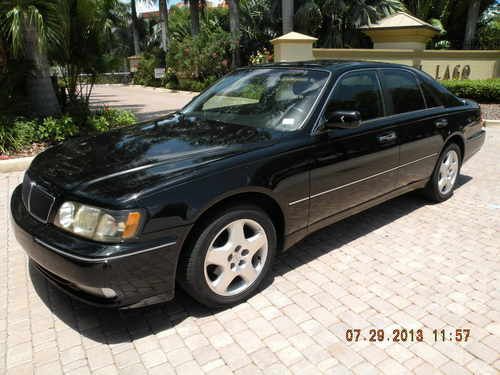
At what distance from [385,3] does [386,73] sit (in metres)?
18.8

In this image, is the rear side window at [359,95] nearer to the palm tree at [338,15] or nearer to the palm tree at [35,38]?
the palm tree at [35,38]

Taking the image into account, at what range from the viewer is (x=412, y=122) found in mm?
4348

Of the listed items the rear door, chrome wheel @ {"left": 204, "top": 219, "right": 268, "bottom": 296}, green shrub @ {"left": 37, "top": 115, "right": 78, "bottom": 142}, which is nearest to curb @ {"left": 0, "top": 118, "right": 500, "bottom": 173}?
green shrub @ {"left": 37, "top": 115, "right": 78, "bottom": 142}

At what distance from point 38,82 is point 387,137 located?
6.87 meters

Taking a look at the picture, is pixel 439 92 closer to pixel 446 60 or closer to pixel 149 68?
pixel 446 60

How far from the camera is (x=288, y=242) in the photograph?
3383mm

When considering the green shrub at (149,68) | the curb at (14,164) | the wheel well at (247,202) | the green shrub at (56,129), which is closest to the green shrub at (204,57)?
the green shrub at (149,68)

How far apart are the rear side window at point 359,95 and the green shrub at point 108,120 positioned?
567 centimetres

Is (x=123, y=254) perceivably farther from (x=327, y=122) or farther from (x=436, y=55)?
(x=436, y=55)

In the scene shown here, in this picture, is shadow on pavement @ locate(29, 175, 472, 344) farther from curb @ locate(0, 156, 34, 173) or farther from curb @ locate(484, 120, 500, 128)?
curb @ locate(484, 120, 500, 128)

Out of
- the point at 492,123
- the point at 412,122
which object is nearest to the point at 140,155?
the point at 412,122

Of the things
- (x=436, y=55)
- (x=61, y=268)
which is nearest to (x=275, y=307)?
(x=61, y=268)

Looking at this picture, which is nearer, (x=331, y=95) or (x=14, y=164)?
(x=331, y=95)

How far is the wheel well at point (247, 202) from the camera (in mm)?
2752
